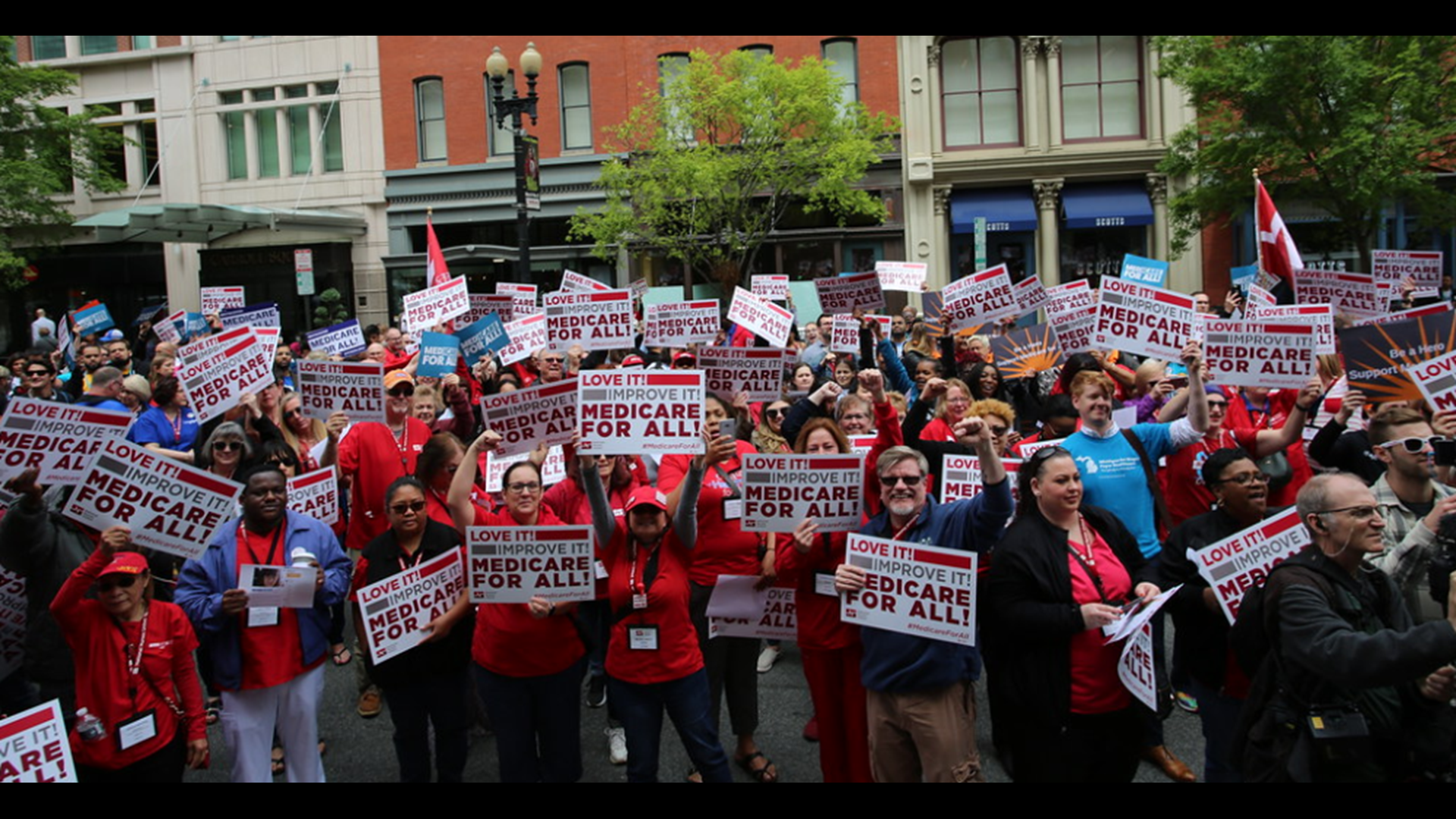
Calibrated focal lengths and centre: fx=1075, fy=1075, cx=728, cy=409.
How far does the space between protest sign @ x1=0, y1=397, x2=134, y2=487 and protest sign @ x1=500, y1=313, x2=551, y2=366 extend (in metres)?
5.60

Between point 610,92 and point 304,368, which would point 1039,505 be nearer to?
point 304,368

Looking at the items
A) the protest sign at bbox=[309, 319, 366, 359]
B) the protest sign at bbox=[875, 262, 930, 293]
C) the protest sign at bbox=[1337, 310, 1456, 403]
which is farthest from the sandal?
the protest sign at bbox=[309, 319, 366, 359]

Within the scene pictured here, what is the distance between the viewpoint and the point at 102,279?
33.4 metres

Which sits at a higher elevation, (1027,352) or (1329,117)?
(1329,117)

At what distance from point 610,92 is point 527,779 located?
27.4 meters

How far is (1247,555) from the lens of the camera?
4.71 m

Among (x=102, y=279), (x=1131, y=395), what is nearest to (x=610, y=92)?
(x=102, y=279)

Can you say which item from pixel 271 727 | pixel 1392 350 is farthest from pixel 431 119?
pixel 1392 350

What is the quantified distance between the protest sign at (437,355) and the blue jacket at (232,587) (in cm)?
539

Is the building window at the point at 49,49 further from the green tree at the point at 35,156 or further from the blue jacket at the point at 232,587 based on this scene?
the blue jacket at the point at 232,587

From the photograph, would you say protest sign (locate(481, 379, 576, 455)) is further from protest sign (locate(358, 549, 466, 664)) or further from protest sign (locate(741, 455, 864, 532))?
protest sign (locate(741, 455, 864, 532))

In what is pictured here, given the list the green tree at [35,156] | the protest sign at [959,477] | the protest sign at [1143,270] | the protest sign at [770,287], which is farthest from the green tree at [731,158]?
the protest sign at [959,477]

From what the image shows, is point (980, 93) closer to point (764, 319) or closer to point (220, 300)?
point (764, 319)

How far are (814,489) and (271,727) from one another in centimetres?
294
